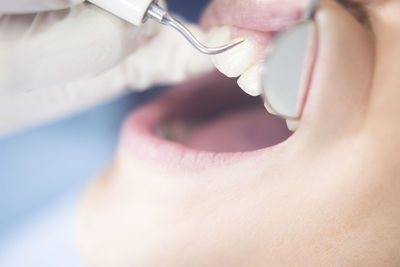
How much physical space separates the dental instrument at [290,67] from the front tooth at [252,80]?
0.11 meters

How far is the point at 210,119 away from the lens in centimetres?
130

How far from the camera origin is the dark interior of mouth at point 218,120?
3.86 ft

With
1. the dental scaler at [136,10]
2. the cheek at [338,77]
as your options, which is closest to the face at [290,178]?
the cheek at [338,77]

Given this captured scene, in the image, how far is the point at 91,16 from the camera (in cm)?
67

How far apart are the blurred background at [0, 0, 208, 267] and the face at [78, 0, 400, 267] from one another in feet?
0.78

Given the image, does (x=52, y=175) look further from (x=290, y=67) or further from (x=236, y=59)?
(x=290, y=67)

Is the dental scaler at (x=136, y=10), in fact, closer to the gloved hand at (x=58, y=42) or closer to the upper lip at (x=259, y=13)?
the gloved hand at (x=58, y=42)

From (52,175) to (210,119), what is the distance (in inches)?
18.4

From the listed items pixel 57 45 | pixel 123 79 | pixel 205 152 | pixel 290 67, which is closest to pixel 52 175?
pixel 123 79

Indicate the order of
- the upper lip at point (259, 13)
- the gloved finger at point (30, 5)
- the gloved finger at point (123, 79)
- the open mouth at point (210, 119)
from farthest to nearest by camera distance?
the open mouth at point (210, 119) < the gloved finger at point (123, 79) < the upper lip at point (259, 13) < the gloved finger at point (30, 5)

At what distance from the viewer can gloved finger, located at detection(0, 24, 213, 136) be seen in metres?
0.95

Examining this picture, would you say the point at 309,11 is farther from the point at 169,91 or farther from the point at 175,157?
the point at 169,91

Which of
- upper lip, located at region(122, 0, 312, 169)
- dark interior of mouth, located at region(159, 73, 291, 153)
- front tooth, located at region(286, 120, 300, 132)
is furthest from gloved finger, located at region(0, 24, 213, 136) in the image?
front tooth, located at region(286, 120, 300, 132)

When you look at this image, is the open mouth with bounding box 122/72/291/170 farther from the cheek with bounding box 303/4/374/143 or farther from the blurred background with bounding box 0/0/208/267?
the cheek with bounding box 303/4/374/143
